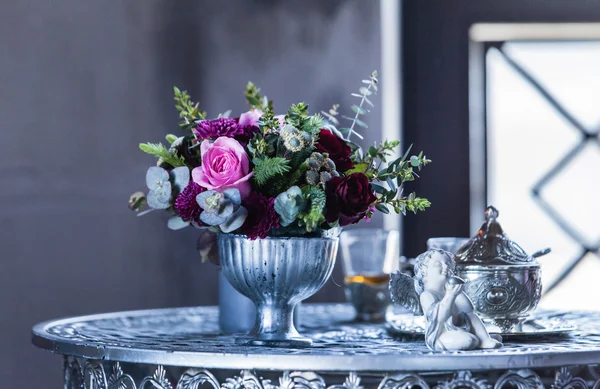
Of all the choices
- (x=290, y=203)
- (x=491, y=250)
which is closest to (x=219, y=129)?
(x=290, y=203)

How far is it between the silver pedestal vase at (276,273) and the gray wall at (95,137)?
3.65ft

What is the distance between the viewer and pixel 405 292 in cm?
128

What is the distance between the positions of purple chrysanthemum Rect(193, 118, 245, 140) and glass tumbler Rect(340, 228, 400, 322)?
59cm

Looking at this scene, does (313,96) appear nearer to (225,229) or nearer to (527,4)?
(527,4)

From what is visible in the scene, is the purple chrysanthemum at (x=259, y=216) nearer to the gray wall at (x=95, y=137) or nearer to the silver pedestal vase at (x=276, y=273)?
the silver pedestal vase at (x=276, y=273)

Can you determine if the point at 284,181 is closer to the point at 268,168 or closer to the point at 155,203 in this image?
the point at 268,168

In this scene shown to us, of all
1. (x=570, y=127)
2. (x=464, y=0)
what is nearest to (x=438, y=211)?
(x=570, y=127)

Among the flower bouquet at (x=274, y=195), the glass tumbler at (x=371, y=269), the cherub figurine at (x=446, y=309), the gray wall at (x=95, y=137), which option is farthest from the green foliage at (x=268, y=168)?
the gray wall at (x=95, y=137)

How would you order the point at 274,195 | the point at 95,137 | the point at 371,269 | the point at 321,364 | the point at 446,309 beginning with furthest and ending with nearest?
the point at 95,137
the point at 371,269
the point at 274,195
the point at 446,309
the point at 321,364

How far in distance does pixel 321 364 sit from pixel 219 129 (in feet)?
1.33

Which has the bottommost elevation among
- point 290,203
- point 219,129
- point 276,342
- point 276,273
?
point 276,342

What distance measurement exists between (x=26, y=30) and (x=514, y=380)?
172cm

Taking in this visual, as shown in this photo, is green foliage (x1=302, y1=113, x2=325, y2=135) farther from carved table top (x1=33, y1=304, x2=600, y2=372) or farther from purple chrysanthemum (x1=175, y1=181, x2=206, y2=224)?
carved table top (x1=33, y1=304, x2=600, y2=372)

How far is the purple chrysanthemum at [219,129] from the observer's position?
1273mm
